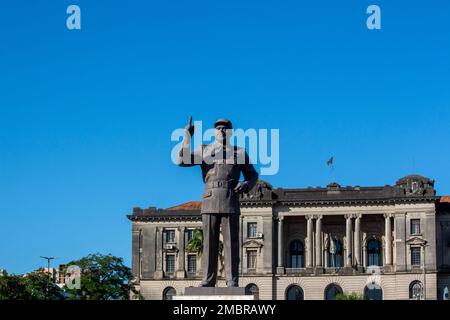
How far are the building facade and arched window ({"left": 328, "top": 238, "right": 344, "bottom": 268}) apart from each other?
0.36ft

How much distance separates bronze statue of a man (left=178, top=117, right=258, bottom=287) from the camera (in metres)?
21.9

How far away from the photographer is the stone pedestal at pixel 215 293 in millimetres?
20375

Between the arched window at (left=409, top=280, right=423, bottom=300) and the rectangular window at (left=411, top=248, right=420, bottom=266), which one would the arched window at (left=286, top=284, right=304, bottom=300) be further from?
the rectangular window at (left=411, top=248, right=420, bottom=266)

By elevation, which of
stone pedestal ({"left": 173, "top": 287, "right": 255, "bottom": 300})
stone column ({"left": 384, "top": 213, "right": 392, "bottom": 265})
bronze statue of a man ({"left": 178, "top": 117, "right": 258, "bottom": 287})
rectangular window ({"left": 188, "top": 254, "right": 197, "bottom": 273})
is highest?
stone column ({"left": 384, "top": 213, "right": 392, "bottom": 265})

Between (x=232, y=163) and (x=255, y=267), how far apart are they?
101441mm

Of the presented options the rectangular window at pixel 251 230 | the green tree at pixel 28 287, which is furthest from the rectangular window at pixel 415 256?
the green tree at pixel 28 287

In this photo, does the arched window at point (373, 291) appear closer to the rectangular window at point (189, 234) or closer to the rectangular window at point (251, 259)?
the rectangular window at point (251, 259)

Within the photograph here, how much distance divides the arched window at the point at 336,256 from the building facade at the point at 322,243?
11cm

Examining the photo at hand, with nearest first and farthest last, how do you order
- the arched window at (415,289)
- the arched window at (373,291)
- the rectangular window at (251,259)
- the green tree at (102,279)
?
the green tree at (102,279)
the arched window at (415,289)
the arched window at (373,291)
the rectangular window at (251,259)

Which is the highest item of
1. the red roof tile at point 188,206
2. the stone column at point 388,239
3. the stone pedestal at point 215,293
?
the red roof tile at point 188,206

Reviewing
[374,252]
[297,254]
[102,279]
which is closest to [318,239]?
[297,254]

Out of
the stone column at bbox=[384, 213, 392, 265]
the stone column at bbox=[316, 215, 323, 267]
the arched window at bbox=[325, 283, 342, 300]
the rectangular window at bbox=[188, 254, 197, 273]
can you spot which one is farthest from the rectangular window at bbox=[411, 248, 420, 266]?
the rectangular window at bbox=[188, 254, 197, 273]
